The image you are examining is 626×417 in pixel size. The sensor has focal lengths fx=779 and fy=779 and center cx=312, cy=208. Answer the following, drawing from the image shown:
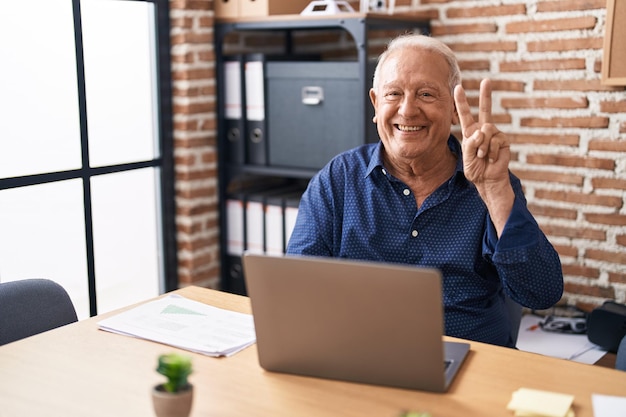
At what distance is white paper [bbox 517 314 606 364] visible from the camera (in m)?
2.53

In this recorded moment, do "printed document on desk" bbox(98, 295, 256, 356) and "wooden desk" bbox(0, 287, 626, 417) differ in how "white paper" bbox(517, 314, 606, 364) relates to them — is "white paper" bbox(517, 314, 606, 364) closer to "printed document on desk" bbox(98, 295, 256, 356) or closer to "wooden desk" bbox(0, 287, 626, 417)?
"wooden desk" bbox(0, 287, 626, 417)

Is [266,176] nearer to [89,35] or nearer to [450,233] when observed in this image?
[89,35]

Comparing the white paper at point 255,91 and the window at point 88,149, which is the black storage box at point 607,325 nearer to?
the white paper at point 255,91

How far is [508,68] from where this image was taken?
2867 millimetres

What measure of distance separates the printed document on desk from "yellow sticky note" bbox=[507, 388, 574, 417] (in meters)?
0.56

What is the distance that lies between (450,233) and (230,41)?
1656 mm

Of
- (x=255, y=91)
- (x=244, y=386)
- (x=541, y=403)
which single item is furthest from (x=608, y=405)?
(x=255, y=91)

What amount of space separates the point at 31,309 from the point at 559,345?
1.71 m

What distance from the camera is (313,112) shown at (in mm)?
2949

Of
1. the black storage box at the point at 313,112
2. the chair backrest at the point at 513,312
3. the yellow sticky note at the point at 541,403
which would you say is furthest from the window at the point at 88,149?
the yellow sticky note at the point at 541,403

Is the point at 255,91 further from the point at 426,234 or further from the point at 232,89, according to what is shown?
the point at 426,234

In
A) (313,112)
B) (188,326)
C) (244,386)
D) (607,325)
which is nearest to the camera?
(244,386)

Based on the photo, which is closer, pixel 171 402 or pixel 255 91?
pixel 171 402

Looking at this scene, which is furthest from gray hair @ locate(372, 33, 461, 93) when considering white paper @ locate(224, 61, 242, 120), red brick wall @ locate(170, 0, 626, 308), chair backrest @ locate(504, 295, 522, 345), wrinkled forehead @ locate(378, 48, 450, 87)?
white paper @ locate(224, 61, 242, 120)
